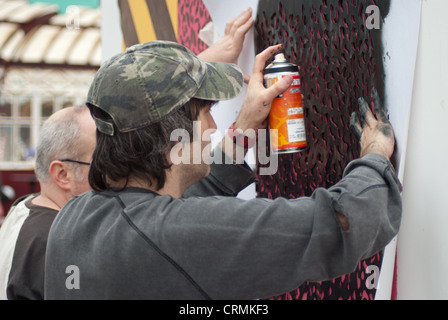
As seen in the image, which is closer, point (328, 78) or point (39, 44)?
point (328, 78)

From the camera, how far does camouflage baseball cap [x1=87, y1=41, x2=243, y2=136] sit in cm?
117

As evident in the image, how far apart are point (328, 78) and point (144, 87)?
0.52m

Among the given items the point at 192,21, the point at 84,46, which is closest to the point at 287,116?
the point at 192,21

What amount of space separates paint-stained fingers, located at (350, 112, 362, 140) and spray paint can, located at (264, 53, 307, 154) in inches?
4.8

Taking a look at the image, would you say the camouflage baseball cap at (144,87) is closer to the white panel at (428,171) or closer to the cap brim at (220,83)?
the cap brim at (220,83)

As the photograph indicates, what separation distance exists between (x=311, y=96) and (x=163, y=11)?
46.3 inches

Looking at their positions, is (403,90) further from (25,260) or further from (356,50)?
(25,260)

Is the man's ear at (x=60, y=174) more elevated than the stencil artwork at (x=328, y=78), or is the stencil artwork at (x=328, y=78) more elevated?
the stencil artwork at (x=328, y=78)

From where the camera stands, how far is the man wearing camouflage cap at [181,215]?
101cm

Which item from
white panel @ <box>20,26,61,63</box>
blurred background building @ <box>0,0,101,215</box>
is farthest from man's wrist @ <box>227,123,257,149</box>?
white panel @ <box>20,26,61,63</box>

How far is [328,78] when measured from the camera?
1430mm
